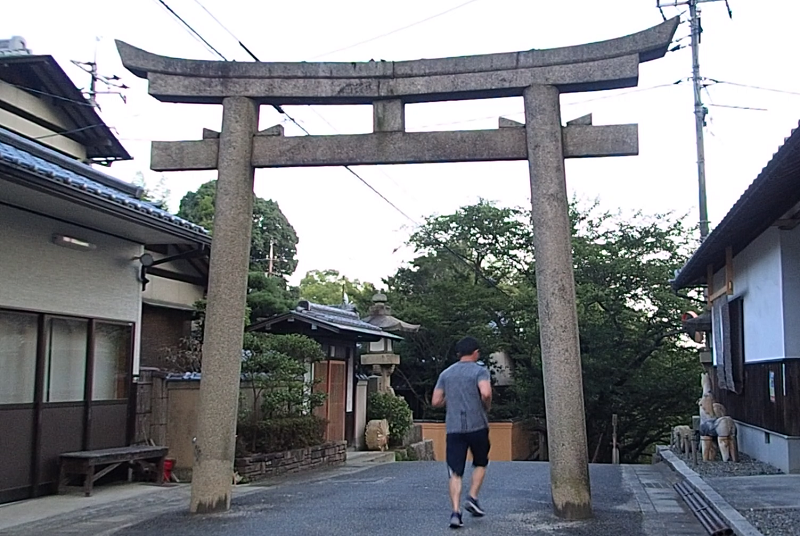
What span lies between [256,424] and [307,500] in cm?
449

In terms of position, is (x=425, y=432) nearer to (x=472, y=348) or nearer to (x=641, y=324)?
(x=641, y=324)

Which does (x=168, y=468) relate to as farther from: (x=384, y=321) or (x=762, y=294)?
(x=384, y=321)

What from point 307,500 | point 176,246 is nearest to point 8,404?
point 307,500

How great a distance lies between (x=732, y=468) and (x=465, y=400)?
21.7 ft

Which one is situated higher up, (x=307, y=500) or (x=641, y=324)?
(x=641, y=324)

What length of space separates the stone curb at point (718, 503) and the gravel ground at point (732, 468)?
0.20 m

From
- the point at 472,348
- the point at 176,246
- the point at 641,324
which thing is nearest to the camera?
the point at 472,348

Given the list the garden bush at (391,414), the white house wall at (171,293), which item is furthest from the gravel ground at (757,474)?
the white house wall at (171,293)

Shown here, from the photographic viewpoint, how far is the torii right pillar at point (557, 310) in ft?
27.5

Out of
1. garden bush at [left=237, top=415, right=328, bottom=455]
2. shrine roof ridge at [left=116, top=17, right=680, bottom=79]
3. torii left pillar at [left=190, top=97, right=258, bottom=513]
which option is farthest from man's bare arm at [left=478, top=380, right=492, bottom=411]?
garden bush at [left=237, top=415, right=328, bottom=455]

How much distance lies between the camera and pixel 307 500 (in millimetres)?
10281

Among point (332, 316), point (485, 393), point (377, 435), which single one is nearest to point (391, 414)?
point (377, 435)

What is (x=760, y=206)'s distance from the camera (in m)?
11.0

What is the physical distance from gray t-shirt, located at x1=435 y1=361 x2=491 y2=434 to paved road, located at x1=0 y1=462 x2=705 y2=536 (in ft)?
2.96
